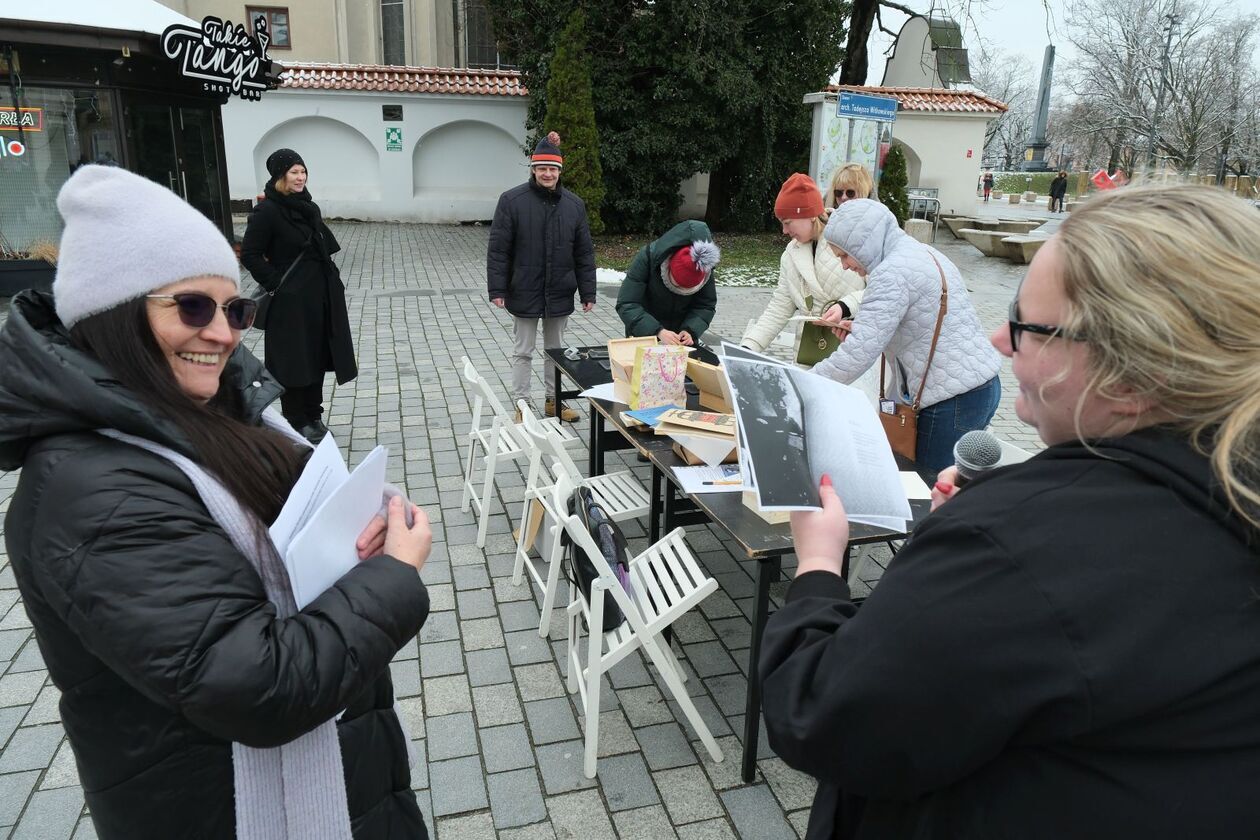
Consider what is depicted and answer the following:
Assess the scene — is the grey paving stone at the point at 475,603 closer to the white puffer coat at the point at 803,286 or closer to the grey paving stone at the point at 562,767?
the grey paving stone at the point at 562,767

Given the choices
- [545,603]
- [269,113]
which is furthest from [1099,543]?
[269,113]

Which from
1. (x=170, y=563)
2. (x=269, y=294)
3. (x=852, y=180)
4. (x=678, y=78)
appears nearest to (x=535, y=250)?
(x=269, y=294)

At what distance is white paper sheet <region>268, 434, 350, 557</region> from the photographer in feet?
4.24

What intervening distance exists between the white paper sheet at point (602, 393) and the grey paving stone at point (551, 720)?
1.49 meters

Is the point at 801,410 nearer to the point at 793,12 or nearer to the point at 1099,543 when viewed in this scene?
the point at 1099,543

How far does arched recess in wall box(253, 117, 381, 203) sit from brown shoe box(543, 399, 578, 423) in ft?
55.6

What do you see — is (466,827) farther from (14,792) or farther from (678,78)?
(678,78)

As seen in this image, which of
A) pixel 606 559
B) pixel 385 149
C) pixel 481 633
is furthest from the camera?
pixel 385 149

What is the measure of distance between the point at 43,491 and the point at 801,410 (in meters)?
1.27

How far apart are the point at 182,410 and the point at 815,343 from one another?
3.58 meters

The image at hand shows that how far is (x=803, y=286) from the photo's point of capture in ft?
16.4

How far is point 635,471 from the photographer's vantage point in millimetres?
5332

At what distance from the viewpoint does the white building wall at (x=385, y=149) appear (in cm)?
2066

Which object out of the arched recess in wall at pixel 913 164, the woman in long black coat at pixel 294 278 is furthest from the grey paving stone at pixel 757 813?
the arched recess in wall at pixel 913 164
